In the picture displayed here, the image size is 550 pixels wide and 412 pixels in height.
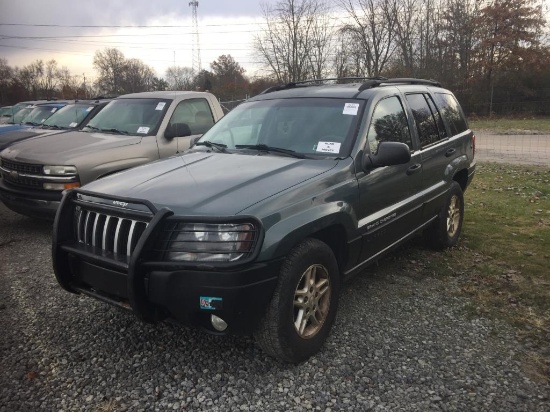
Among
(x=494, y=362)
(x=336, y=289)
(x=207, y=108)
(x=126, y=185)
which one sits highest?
(x=207, y=108)

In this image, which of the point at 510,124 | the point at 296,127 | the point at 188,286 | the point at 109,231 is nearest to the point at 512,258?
the point at 296,127

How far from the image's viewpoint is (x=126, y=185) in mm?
3199

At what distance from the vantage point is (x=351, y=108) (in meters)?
3.83

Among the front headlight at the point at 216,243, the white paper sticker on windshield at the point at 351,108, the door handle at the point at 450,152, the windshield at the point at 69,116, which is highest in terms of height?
the windshield at the point at 69,116

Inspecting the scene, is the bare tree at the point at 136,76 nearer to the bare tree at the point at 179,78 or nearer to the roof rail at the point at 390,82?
the bare tree at the point at 179,78

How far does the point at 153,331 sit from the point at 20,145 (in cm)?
415

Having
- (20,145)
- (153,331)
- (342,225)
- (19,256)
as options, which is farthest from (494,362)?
(20,145)

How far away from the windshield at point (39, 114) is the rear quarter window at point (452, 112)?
934 centimetres

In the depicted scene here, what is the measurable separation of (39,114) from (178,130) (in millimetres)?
6934

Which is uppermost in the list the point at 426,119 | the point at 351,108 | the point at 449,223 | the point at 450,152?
the point at 351,108

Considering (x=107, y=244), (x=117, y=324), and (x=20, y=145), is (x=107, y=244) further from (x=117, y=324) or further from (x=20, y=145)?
(x=20, y=145)

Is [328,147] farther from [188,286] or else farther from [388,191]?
[188,286]

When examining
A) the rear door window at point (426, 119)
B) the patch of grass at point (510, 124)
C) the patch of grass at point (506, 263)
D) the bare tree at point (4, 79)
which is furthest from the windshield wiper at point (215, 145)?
the bare tree at point (4, 79)

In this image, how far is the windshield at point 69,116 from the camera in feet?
30.2
